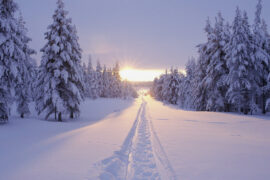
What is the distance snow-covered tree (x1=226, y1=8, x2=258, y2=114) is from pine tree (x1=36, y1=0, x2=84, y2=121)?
19.3 metres

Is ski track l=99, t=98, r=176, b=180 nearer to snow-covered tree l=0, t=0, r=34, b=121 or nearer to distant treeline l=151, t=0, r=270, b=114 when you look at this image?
snow-covered tree l=0, t=0, r=34, b=121

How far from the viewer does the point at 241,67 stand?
1983 cm

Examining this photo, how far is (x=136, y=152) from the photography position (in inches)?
262

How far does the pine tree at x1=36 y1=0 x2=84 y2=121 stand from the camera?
16297 millimetres

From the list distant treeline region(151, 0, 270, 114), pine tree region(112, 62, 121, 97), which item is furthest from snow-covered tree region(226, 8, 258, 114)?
pine tree region(112, 62, 121, 97)

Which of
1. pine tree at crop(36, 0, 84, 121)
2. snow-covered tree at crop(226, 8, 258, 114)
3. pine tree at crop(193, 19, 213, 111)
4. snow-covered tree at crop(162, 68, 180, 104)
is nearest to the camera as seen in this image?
pine tree at crop(36, 0, 84, 121)

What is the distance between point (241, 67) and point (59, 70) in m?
21.8

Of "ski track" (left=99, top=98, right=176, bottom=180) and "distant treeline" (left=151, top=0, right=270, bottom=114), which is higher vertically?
"distant treeline" (left=151, top=0, right=270, bottom=114)

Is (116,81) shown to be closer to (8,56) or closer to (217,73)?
(217,73)

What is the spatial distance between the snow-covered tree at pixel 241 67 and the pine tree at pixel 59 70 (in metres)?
19.3

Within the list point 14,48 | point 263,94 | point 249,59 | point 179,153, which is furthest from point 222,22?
point 14,48

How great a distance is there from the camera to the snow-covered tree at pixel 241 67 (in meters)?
20.1

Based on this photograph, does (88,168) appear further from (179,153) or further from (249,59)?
(249,59)

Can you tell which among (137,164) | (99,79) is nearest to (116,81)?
(99,79)
